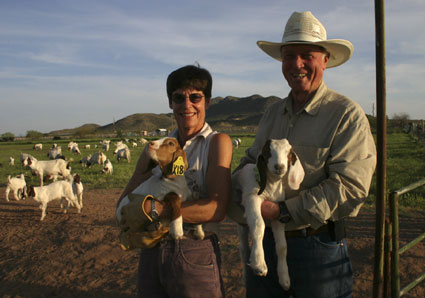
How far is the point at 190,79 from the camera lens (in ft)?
9.25

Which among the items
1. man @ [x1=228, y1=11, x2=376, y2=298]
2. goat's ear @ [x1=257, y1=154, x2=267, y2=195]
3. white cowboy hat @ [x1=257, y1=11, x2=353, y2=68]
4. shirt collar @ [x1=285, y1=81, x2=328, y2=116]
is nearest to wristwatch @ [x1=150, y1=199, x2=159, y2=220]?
man @ [x1=228, y1=11, x2=376, y2=298]

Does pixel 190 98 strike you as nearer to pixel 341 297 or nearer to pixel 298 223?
pixel 298 223

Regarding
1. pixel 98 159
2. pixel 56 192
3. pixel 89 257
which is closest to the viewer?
pixel 89 257

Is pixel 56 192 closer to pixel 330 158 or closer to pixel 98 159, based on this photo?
pixel 330 158

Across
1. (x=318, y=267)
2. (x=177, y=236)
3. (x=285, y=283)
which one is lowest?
(x=285, y=283)

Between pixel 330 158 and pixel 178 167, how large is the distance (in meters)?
1.20

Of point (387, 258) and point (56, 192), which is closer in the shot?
point (387, 258)

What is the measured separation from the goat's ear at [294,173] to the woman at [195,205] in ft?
1.60

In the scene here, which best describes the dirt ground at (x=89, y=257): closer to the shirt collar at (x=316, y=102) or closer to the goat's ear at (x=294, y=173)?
the goat's ear at (x=294, y=173)

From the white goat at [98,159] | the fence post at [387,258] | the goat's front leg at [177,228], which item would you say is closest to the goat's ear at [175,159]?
the goat's front leg at [177,228]

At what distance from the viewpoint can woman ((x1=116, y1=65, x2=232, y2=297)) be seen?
2.59 m

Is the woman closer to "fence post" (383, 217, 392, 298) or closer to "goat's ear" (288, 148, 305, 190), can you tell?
"goat's ear" (288, 148, 305, 190)

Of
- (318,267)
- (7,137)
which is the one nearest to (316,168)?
(318,267)

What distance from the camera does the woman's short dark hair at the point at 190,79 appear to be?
2.83 m
